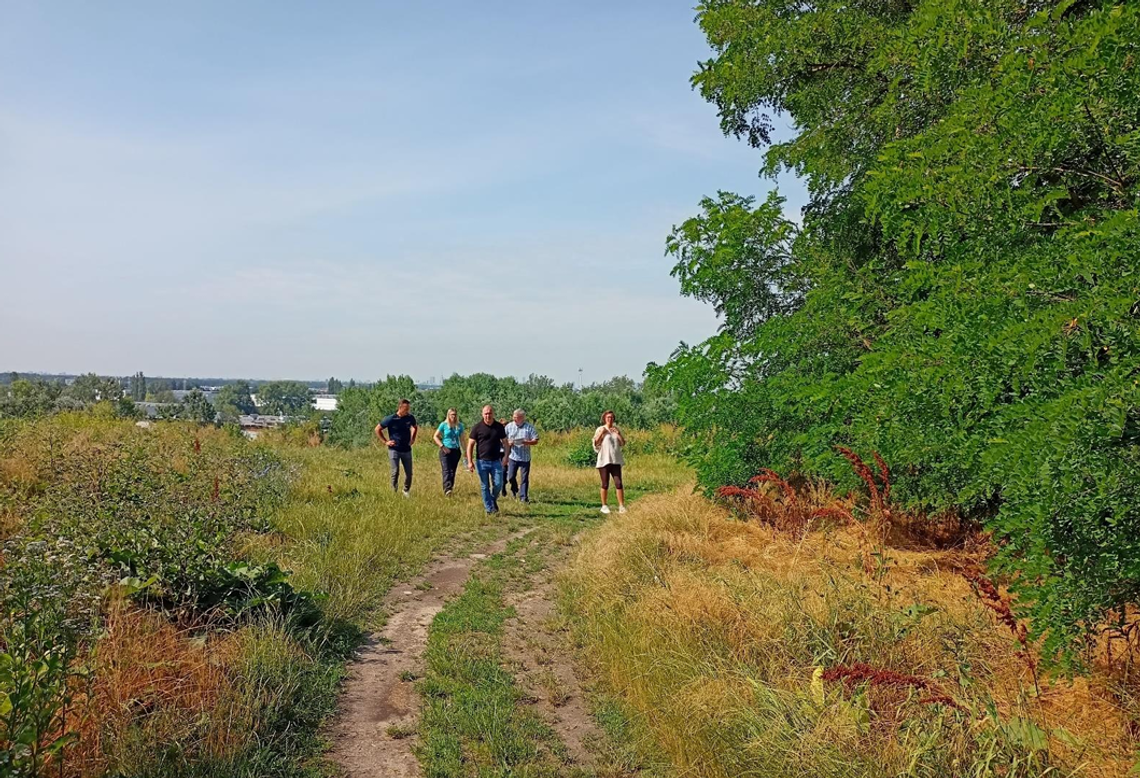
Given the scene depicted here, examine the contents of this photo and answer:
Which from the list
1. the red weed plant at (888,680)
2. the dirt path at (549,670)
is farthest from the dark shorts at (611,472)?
the red weed plant at (888,680)

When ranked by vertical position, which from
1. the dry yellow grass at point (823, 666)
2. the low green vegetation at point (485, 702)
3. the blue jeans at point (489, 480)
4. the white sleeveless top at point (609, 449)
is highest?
the white sleeveless top at point (609, 449)

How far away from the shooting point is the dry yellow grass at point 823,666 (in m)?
3.57

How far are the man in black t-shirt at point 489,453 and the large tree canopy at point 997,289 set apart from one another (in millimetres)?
4512

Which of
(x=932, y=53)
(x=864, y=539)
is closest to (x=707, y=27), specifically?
(x=932, y=53)

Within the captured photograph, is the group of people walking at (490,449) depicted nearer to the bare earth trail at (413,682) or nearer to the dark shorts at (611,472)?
the dark shorts at (611,472)

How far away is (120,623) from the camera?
4.43 metres

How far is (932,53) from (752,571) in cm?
461

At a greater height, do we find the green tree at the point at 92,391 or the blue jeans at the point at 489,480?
the green tree at the point at 92,391

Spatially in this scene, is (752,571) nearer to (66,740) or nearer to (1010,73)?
(1010,73)

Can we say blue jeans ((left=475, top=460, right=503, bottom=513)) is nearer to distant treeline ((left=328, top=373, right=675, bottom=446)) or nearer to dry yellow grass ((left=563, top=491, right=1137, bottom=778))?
dry yellow grass ((left=563, top=491, right=1137, bottom=778))

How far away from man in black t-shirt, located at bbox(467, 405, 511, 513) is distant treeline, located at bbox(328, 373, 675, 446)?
1529 centimetres

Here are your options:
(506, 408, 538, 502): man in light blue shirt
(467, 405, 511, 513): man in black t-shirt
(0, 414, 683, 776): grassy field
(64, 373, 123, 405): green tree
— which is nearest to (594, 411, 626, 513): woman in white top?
(506, 408, 538, 502): man in light blue shirt

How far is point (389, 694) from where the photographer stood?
5.04m

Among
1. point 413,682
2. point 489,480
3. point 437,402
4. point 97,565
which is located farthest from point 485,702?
point 437,402
